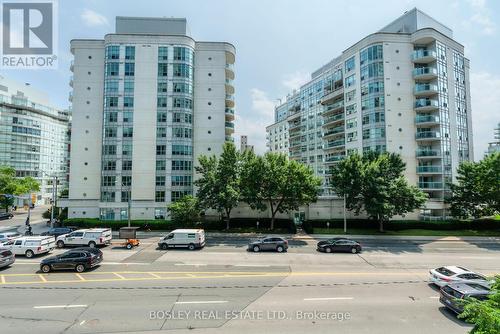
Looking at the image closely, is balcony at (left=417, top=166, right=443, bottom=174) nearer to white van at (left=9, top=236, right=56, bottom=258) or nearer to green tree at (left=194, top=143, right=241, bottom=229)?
green tree at (left=194, top=143, right=241, bottom=229)

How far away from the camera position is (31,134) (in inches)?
3814

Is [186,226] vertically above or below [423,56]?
below

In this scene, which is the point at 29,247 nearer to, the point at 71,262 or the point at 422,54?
the point at 71,262

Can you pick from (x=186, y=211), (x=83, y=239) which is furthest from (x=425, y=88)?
(x=83, y=239)

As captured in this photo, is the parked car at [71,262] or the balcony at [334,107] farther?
the balcony at [334,107]

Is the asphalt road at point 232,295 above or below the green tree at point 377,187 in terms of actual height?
below

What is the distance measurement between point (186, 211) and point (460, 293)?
32.7 meters

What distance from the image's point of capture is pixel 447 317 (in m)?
14.1

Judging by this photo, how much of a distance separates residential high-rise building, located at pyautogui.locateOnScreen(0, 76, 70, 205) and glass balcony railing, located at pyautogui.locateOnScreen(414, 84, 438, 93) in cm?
9587

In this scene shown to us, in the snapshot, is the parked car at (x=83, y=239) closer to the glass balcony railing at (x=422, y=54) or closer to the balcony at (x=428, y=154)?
the balcony at (x=428, y=154)

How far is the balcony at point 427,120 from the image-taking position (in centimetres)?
5028

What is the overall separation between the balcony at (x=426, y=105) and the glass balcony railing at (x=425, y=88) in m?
1.71

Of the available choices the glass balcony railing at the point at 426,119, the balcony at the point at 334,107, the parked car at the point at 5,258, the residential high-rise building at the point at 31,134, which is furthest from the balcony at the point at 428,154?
the residential high-rise building at the point at 31,134

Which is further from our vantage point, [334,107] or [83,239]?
[334,107]
